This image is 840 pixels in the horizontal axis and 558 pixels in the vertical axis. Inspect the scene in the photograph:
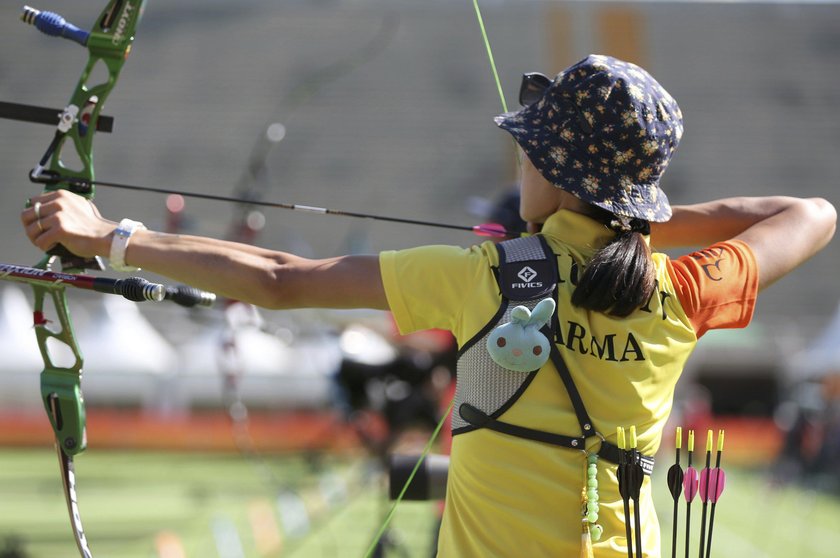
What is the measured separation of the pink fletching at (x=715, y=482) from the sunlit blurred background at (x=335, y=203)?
3828 mm

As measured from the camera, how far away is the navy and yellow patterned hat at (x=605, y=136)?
1.55 metres

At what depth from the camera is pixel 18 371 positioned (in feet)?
38.6

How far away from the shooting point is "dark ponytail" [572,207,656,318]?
4.84ft

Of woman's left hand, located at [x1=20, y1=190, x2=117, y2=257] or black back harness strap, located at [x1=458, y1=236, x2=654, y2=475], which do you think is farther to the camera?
woman's left hand, located at [x1=20, y1=190, x2=117, y2=257]

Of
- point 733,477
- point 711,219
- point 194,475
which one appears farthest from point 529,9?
point 711,219

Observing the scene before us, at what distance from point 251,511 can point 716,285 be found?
18.4 ft

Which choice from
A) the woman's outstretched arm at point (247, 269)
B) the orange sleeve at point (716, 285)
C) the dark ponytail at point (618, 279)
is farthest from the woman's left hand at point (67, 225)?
the orange sleeve at point (716, 285)

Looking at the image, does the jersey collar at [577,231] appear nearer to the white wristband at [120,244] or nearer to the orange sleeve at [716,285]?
the orange sleeve at [716,285]

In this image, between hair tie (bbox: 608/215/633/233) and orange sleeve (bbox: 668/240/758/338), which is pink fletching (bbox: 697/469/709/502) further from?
hair tie (bbox: 608/215/633/233)

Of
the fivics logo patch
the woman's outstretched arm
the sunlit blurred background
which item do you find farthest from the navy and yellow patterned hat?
the sunlit blurred background

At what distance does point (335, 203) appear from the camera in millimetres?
15188

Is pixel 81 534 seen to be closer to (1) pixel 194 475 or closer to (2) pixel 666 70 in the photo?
(1) pixel 194 475

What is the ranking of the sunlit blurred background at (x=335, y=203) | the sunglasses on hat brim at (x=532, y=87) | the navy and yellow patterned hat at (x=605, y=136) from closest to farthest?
1. the navy and yellow patterned hat at (x=605, y=136)
2. the sunglasses on hat brim at (x=532, y=87)
3. the sunlit blurred background at (x=335, y=203)

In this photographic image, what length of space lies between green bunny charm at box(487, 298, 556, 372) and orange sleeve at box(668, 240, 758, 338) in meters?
0.28
